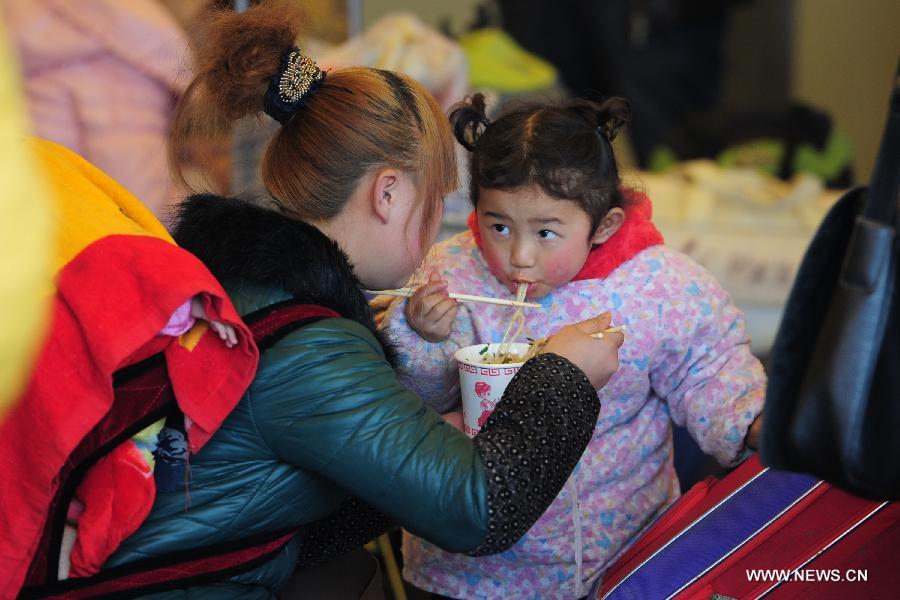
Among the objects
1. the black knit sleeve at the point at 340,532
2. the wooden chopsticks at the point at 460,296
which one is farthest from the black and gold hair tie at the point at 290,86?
the black knit sleeve at the point at 340,532

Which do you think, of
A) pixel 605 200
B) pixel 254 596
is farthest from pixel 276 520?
pixel 605 200

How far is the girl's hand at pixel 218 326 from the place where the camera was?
4.02 ft

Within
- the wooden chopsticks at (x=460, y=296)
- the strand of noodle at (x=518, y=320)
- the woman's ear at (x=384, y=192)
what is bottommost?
the strand of noodle at (x=518, y=320)

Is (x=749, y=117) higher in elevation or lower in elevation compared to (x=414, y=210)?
lower

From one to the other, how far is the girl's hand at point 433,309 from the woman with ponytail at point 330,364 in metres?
0.11

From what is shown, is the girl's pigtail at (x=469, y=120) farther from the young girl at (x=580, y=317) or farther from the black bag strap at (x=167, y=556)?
the black bag strap at (x=167, y=556)

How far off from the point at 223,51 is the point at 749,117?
3.58 metres

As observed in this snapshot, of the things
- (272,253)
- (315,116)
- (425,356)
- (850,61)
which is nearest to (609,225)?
(425,356)

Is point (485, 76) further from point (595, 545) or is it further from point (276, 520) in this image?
point (276, 520)

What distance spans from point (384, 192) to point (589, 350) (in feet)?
1.24

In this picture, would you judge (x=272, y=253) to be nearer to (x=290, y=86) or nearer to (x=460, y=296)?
(x=290, y=86)

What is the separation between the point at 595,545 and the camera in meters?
1.76

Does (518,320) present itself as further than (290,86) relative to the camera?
Yes

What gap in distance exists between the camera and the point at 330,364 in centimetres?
132
